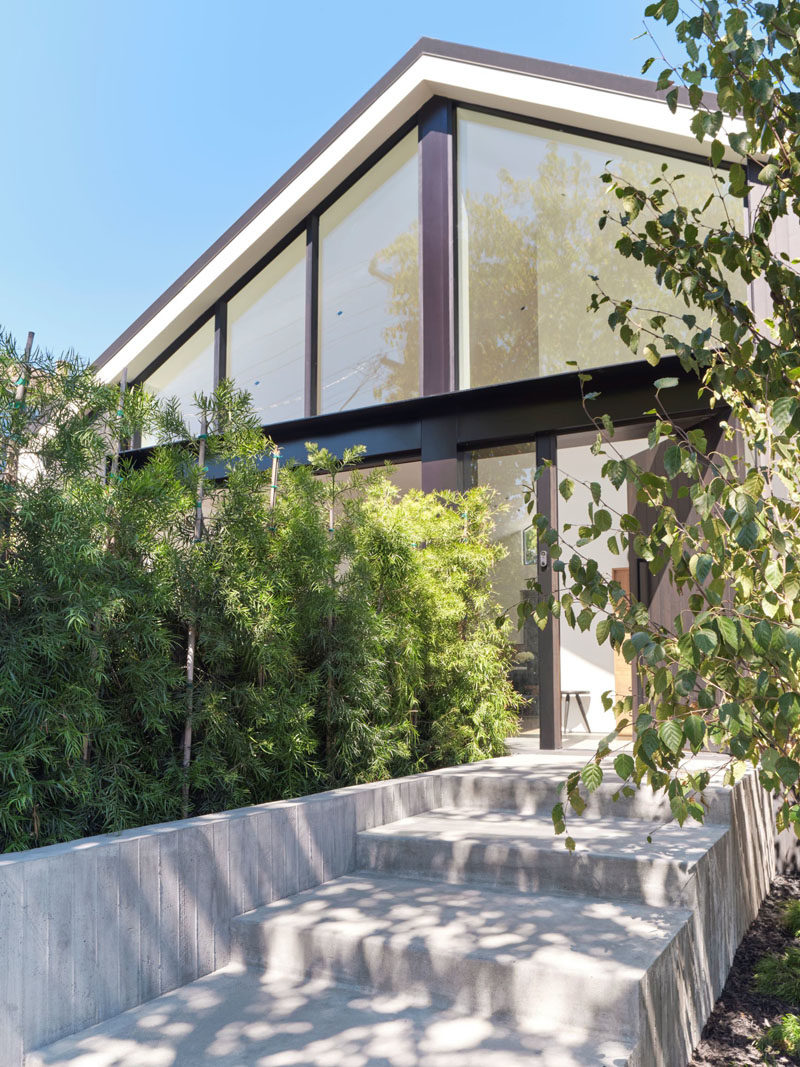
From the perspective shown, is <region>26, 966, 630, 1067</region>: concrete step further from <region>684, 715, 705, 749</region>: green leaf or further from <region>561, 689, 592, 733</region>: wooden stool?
<region>561, 689, 592, 733</region>: wooden stool

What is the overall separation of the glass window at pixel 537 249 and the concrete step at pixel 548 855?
10.7 feet

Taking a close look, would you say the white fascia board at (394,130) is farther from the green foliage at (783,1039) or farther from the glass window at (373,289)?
the green foliage at (783,1039)

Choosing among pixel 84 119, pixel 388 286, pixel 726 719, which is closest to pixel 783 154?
pixel 726 719

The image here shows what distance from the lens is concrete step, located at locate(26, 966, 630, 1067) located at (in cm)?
222

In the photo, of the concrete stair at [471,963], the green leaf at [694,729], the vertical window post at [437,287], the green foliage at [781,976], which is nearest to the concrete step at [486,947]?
the concrete stair at [471,963]

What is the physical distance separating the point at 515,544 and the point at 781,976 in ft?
11.2

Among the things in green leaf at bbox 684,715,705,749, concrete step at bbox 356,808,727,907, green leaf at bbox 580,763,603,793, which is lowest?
concrete step at bbox 356,808,727,907

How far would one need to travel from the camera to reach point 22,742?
2.54 meters

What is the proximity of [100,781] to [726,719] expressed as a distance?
7.10 feet

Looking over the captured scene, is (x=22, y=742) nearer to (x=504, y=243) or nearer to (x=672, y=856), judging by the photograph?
(x=672, y=856)

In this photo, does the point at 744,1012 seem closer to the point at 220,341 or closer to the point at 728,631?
the point at 728,631

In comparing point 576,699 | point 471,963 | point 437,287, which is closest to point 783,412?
point 471,963

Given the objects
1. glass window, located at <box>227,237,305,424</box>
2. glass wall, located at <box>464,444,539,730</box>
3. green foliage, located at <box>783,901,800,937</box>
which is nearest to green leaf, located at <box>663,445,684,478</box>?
green foliage, located at <box>783,901,800,937</box>

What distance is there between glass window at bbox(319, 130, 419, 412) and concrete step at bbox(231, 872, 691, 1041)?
166 inches
